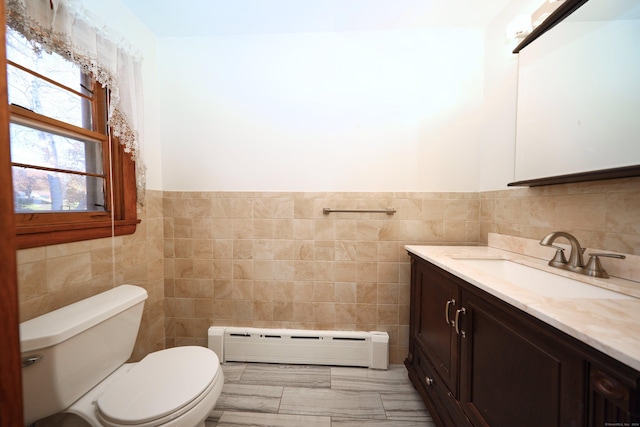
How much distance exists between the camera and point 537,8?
47.8 inches

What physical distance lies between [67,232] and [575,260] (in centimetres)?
239

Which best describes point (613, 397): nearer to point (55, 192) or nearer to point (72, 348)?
point (72, 348)

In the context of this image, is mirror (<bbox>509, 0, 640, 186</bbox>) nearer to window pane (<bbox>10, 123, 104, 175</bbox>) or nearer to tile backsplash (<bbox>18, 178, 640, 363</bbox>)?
tile backsplash (<bbox>18, 178, 640, 363</bbox>)

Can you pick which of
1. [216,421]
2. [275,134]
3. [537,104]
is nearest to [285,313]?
[216,421]

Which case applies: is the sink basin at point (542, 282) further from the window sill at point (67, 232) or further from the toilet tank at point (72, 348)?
the window sill at point (67, 232)

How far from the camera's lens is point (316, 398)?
133cm

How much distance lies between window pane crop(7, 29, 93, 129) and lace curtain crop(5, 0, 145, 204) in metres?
0.05

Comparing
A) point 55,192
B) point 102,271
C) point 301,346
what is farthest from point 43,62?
point 301,346

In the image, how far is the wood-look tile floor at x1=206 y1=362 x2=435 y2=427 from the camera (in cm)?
121

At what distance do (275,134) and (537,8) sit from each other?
1722mm

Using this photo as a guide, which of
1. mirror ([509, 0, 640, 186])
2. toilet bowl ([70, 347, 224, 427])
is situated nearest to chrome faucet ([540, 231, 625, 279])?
mirror ([509, 0, 640, 186])

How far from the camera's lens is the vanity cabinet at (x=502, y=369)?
0.48 metres

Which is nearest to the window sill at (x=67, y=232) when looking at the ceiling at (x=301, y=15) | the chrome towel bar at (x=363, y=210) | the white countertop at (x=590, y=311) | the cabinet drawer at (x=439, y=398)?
the chrome towel bar at (x=363, y=210)

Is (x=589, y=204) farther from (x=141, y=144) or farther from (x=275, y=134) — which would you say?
(x=141, y=144)
